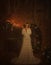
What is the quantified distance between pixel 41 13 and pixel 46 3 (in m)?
0.25

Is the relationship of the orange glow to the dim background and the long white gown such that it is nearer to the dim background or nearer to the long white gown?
the dim background

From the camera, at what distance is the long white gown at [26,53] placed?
8.54 m

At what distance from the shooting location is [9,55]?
8539 mm

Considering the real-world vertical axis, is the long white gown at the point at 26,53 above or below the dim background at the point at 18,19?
below

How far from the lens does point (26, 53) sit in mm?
8555

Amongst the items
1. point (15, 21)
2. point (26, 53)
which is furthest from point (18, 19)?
point (26, 53)

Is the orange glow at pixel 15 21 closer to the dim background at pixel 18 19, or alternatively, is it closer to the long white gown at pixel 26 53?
the dim background at pixel 18 19

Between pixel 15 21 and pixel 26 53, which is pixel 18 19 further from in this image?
pixel 26 53

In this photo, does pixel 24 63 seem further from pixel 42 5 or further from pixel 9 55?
pixel 42 5

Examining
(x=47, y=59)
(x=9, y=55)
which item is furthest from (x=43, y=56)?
(x=9, y=55)

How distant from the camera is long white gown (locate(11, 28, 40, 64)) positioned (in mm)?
8539

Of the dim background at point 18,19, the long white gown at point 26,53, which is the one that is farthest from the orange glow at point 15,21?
the long white gown at point 26,53

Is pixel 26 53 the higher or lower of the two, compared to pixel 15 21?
lower

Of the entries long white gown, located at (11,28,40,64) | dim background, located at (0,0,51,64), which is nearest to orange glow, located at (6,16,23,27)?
dim background, located at (0,0,51,64)
